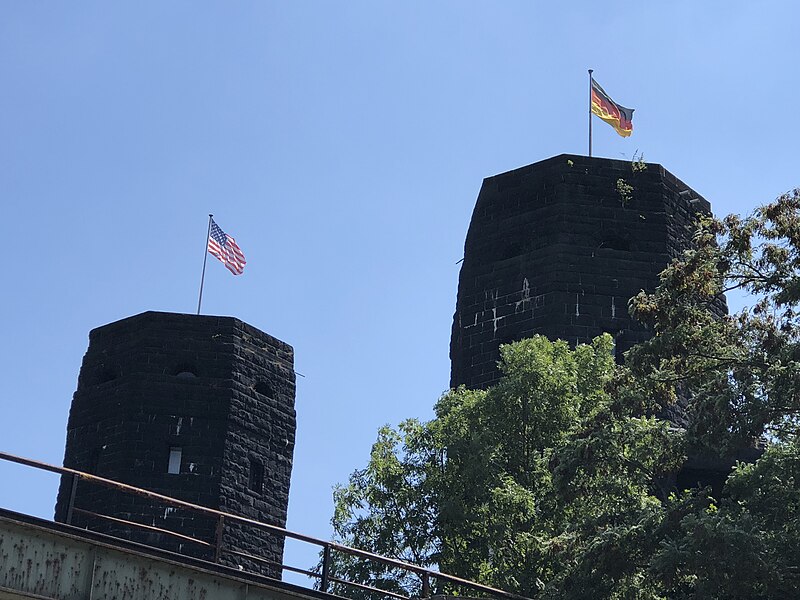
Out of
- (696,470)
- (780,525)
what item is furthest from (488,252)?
(780,525)

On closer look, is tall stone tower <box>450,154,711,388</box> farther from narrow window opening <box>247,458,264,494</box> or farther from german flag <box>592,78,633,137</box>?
narrow window opening <box>247,458,264,494</box>

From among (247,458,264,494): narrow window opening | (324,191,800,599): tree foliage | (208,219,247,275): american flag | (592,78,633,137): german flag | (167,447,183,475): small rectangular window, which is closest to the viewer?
(324,191,800,599): tree foliage

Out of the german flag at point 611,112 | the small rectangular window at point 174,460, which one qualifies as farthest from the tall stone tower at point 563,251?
the small rectangular window at point 174,460

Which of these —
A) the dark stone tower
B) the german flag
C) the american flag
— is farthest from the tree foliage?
the german flag

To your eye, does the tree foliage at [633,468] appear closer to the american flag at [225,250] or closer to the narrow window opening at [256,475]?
the narrow window opening at [256,475]

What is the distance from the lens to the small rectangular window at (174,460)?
36344mm

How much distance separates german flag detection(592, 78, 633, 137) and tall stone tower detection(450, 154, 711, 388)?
3.24 m

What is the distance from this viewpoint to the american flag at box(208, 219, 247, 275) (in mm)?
42128

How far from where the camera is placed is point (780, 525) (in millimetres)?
22438

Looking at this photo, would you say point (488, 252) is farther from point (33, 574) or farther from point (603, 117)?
point (33, 574)

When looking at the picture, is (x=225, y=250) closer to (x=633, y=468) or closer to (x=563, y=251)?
(x=563, y=251)

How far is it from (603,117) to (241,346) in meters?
13.8

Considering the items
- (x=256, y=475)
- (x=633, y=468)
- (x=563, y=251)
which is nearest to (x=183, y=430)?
(x=256, y=475)

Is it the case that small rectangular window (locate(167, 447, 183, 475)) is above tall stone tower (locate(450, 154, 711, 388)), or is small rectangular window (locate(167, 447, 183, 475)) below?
below
